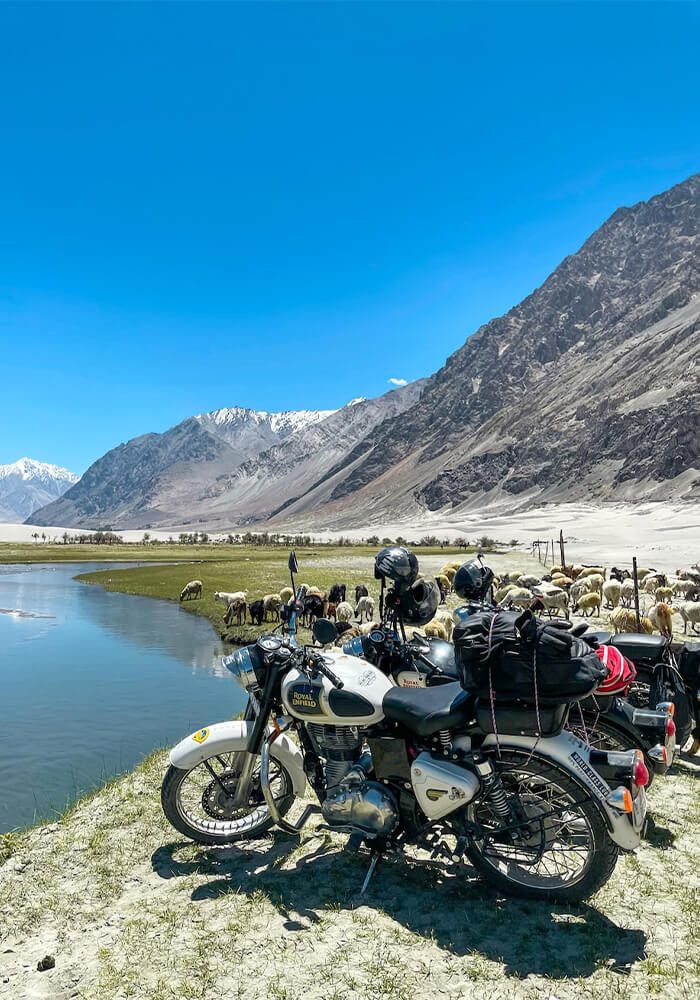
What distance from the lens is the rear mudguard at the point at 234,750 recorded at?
6.21 meters

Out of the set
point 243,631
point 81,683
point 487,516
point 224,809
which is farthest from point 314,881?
point 487,516

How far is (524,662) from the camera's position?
16.1ft

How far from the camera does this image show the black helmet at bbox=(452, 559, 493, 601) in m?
7.34

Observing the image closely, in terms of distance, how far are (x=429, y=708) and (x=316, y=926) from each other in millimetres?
1867

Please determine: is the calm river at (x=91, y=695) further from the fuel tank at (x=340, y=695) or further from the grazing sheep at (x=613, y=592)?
the grazing sheep at (x=613, y=592)

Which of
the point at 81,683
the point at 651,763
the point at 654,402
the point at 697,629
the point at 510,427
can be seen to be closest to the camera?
the point at 651,763

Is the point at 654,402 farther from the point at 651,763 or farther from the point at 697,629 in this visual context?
the point at 651,763

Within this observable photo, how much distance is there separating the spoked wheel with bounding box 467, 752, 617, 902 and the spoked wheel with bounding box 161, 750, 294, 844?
2075 mm

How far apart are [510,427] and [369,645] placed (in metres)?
161

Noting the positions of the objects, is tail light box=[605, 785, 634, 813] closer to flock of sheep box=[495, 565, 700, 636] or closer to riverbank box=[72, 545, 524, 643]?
flock of sheep box=[495, 565, 700, 636]

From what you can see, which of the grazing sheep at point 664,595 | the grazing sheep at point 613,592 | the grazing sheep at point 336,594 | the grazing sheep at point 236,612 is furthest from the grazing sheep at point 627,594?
the grazing sheep at point 236,612

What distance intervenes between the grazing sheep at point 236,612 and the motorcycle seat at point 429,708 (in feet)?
71.2

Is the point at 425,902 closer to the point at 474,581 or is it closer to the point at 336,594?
the point at 474,581

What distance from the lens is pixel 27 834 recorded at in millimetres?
7066
